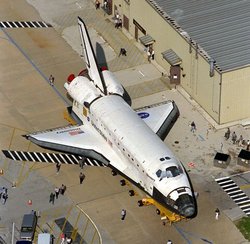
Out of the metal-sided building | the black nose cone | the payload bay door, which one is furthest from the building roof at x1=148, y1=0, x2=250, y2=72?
the black nose cone

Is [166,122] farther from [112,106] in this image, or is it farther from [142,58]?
[142,58]

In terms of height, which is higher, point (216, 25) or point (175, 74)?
point (216, 25)

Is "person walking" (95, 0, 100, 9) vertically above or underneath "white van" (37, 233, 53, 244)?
above

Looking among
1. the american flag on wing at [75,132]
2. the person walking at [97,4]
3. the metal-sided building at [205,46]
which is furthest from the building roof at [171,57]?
the person walking at [97,4]

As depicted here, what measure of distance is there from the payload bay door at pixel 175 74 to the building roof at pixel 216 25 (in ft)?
18.2

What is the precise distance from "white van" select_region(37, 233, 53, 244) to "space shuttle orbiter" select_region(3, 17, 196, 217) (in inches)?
527

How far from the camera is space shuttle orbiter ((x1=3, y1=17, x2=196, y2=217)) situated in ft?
377

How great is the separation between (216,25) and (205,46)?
209 inches

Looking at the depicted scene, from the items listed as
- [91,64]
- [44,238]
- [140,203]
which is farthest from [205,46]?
[44,238]

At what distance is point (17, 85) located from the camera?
14350 cm

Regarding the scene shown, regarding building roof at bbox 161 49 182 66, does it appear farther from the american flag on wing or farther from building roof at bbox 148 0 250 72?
the american flag on wing

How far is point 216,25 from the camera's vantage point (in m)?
138

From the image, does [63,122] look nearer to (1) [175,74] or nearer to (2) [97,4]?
(1) [175,74]

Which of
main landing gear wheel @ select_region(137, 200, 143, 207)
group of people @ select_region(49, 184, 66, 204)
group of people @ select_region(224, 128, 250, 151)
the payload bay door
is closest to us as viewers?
main landing gear wheel @ select_region(137, 200, 143, 207)
